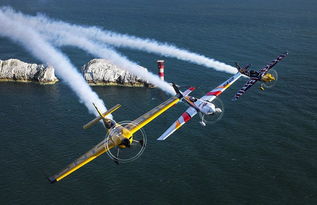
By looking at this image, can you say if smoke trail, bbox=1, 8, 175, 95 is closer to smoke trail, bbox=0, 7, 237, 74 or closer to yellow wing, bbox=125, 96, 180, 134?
smoke trail, bbox=0, 7, 237, 74

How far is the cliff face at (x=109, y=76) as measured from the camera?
390ft

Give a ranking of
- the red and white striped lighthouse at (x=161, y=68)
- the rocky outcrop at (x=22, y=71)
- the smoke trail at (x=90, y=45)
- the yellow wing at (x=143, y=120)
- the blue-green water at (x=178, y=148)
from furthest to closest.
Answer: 1. the rocky outcrop at (x=22, y=71)
2. the red and white striped lighthouse at (x=161, y=68)
3. the smoke trail at (x=90, y=45)
4. the blue-green water at (x=178, y=148)
5. the yellow wing at (x=143, y=120)

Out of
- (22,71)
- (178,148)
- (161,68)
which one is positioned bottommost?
(178,148)

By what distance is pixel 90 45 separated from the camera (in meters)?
138

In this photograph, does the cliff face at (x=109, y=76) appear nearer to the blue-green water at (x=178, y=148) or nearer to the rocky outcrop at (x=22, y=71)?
the blue-green water at (x=178, y=148)

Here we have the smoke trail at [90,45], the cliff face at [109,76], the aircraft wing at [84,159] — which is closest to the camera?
the aircraft wing at [84,159]

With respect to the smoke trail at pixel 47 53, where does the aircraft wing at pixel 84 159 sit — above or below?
below

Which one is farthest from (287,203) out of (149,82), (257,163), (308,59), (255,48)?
(255,48)

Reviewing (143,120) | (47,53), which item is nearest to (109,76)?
(47,53)

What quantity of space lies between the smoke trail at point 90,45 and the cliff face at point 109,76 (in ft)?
7.00

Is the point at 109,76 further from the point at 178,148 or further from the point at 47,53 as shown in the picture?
the point at 178,148

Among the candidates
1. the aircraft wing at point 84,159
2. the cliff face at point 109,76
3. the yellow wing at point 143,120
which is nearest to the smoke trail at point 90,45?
the cliff face at point 109,76

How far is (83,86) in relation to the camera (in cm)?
11094

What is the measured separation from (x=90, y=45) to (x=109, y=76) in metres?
25.6
